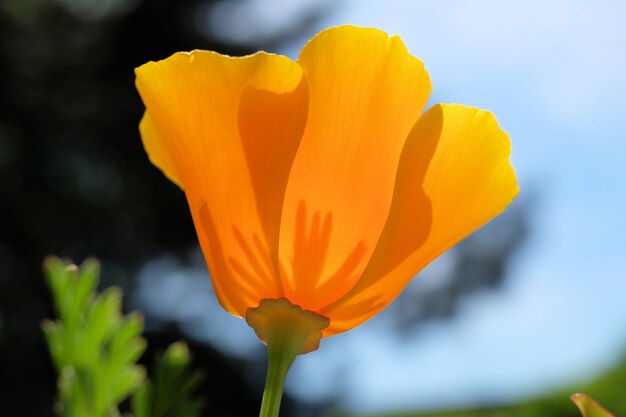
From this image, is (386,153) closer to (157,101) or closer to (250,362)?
(157,101)

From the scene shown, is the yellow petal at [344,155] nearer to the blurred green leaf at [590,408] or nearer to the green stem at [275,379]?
the green stem at [275,379]

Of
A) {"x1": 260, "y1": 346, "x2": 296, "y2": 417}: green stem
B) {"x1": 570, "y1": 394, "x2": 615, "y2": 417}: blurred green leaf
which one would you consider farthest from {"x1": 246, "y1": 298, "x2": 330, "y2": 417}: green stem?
{"x1": 570, "y1": 394, "x2": 615, "y2": 417}: blurred green leaf

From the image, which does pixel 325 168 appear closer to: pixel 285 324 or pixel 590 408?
pixel 285 324

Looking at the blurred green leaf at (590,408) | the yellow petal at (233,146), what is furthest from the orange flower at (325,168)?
the blurred green leaf at (590,408)

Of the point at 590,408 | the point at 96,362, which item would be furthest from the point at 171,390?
the point at 590,408

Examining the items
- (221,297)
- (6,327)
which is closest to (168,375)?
(221,297)

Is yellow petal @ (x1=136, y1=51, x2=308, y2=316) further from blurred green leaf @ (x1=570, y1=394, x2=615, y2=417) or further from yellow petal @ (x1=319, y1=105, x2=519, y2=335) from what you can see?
blurred green leaf @ (x1=570, y1=394, x2=615, y2=417)
